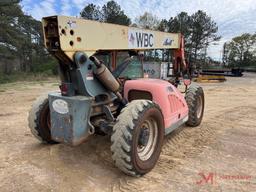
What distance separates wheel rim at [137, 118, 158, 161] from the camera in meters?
3.61

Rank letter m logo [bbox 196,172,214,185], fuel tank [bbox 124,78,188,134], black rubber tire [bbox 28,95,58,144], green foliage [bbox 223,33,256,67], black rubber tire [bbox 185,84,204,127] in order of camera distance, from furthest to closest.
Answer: green foliage [bbox 223,33,256,67]
black rubber tire [bbox 185,84,204,127]
black rubber tire [bbox 28,95,58,144]
fuel tank [bbox 124,78,188,134]
letter m logo [bbox 196,172,214,185]

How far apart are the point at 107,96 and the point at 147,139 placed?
792 millimetres

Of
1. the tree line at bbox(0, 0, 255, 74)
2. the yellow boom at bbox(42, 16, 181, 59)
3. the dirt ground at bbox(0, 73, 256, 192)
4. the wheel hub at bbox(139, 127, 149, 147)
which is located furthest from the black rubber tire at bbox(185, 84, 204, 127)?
the tree line at bbox(0, 0, 255, 74)

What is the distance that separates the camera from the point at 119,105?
4.12 m

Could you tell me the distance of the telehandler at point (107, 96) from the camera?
3229 mm

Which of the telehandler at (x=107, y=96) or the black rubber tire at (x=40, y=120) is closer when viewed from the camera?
the telehandler at (x=107, y=96)

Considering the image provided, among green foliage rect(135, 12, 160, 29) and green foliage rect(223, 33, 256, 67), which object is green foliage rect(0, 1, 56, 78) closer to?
green foliage rect(135, 12, 160, 29)

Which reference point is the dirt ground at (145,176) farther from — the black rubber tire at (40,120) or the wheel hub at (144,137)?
the wheel hub at (144,137)

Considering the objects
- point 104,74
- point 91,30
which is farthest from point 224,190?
point 91,30

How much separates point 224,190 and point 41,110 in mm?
2824

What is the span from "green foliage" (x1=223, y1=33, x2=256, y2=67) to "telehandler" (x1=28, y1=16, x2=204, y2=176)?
150 ft

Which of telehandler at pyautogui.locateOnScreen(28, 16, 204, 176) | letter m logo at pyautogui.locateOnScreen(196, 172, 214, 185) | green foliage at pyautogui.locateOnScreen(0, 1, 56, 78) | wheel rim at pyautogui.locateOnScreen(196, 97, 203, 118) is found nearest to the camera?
telehandler at pyautogui.locateOnScreen(28, 16, 204, 176)

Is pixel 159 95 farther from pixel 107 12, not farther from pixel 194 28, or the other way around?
pixel 194 28

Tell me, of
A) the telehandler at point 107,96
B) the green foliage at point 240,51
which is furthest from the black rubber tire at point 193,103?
the green foliage at point 240,51
